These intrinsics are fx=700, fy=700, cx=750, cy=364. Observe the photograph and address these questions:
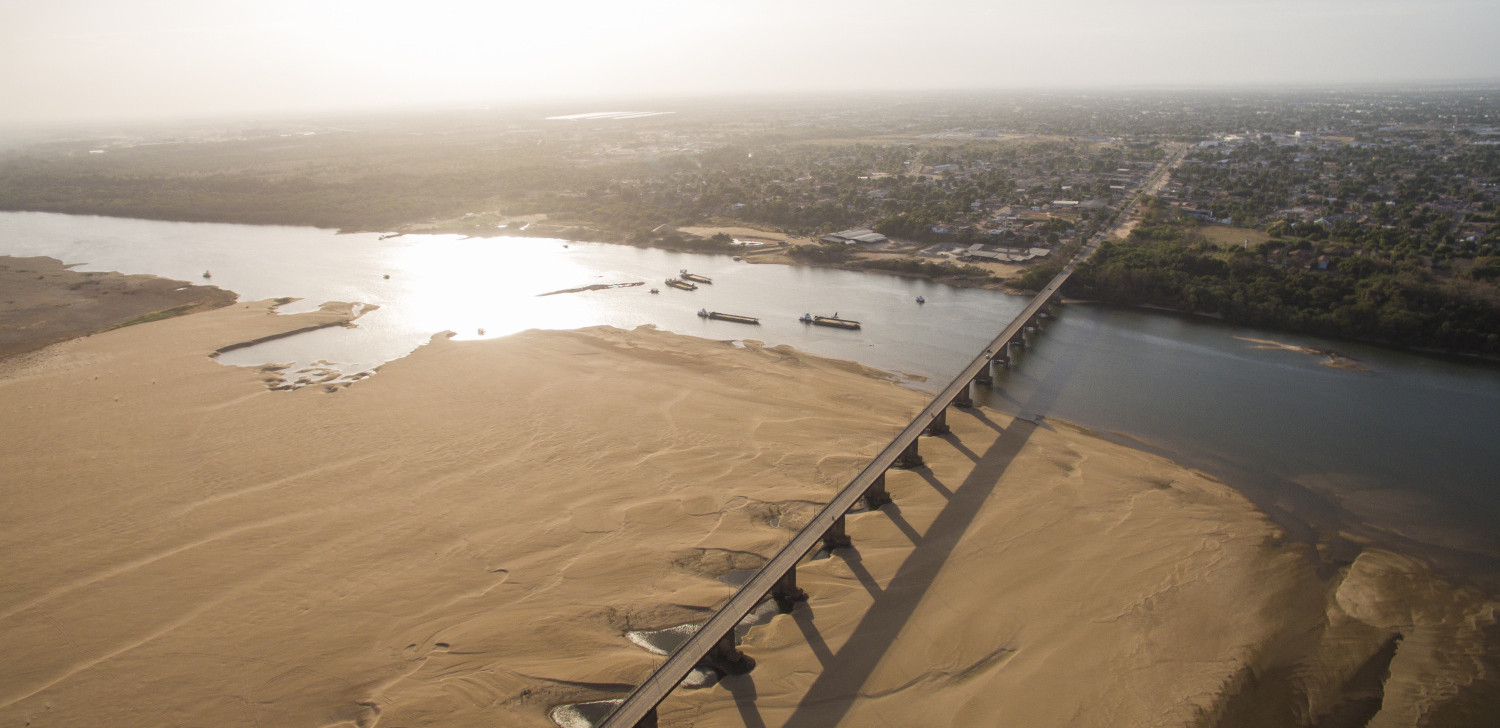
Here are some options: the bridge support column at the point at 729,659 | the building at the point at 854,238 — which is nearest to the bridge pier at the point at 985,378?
the bridge support column at the point at 729,659

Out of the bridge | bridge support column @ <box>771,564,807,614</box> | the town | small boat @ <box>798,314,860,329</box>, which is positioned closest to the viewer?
the bridge

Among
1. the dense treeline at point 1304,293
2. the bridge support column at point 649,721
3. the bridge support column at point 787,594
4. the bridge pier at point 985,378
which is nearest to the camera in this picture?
the bridge support column at point 649,721

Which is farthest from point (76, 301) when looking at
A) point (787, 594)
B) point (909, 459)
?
point (909, 459)

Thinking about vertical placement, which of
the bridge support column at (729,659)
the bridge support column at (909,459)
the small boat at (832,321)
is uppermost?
the small boat at (832,321)

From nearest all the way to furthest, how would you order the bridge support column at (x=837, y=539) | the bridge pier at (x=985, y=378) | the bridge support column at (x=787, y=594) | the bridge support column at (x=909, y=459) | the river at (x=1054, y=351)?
the bridge support column at (x=787, y=594)
the bridge support column at (x=837, y=539)
the river at (x=1054, y=351)
the bridge support column at (x=909, y=459)
the bridge pier at (x=985, y=378)

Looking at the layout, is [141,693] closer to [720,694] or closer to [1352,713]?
[720,694]

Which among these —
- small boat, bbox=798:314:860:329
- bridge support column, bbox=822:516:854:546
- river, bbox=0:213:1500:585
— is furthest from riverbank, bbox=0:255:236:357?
bridge support column, bbox=822:516:854:546

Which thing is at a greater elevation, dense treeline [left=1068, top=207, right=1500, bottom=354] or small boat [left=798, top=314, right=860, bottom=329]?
dense treeline [left=1068, top=207, right=1500, bottom=354]

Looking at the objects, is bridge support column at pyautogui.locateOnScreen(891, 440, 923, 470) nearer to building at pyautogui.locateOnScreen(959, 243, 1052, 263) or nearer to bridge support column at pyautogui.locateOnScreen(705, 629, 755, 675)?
bridge support column at pyautogui.locateOnScreen(705, 629, 755, 675)

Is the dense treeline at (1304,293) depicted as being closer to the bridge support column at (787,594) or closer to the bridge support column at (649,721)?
the bridge support column at (787,594)
